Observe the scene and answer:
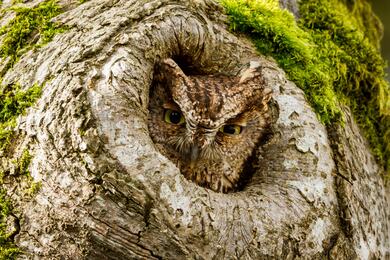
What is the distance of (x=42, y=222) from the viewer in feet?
8.15

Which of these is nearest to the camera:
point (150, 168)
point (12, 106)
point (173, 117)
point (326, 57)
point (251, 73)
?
point (150, 168)

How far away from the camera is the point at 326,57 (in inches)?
135

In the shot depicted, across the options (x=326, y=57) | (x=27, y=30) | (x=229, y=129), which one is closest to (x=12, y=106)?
(x=27, y=30)

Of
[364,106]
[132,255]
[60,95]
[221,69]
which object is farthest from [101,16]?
[364,106]

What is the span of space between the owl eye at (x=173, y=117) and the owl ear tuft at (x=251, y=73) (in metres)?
0.41

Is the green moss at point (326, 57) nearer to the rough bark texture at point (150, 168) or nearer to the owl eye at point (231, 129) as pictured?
the rough bark texture at point (150, 168)

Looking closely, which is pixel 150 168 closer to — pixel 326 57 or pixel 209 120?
pixel 209 120

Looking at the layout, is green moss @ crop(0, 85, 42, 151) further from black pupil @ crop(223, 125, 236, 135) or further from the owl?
black pupil @ crop(223, 125, 236, 135)

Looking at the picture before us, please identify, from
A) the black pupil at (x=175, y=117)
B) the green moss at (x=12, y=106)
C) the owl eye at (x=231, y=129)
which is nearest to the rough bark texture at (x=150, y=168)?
the green moss at (x=12, y=106)

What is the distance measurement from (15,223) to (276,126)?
146 centimetres

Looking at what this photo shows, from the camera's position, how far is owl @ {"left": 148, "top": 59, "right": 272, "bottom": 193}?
2973 mm

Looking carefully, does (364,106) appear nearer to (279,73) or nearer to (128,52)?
(279,73)

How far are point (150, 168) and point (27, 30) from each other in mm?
1124

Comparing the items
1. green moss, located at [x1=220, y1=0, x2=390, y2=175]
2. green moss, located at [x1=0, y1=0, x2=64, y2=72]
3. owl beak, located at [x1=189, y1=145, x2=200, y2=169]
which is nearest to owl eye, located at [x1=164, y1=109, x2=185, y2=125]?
owl beak, located at [x1=189, y1=145, x2=200, y2=169]
